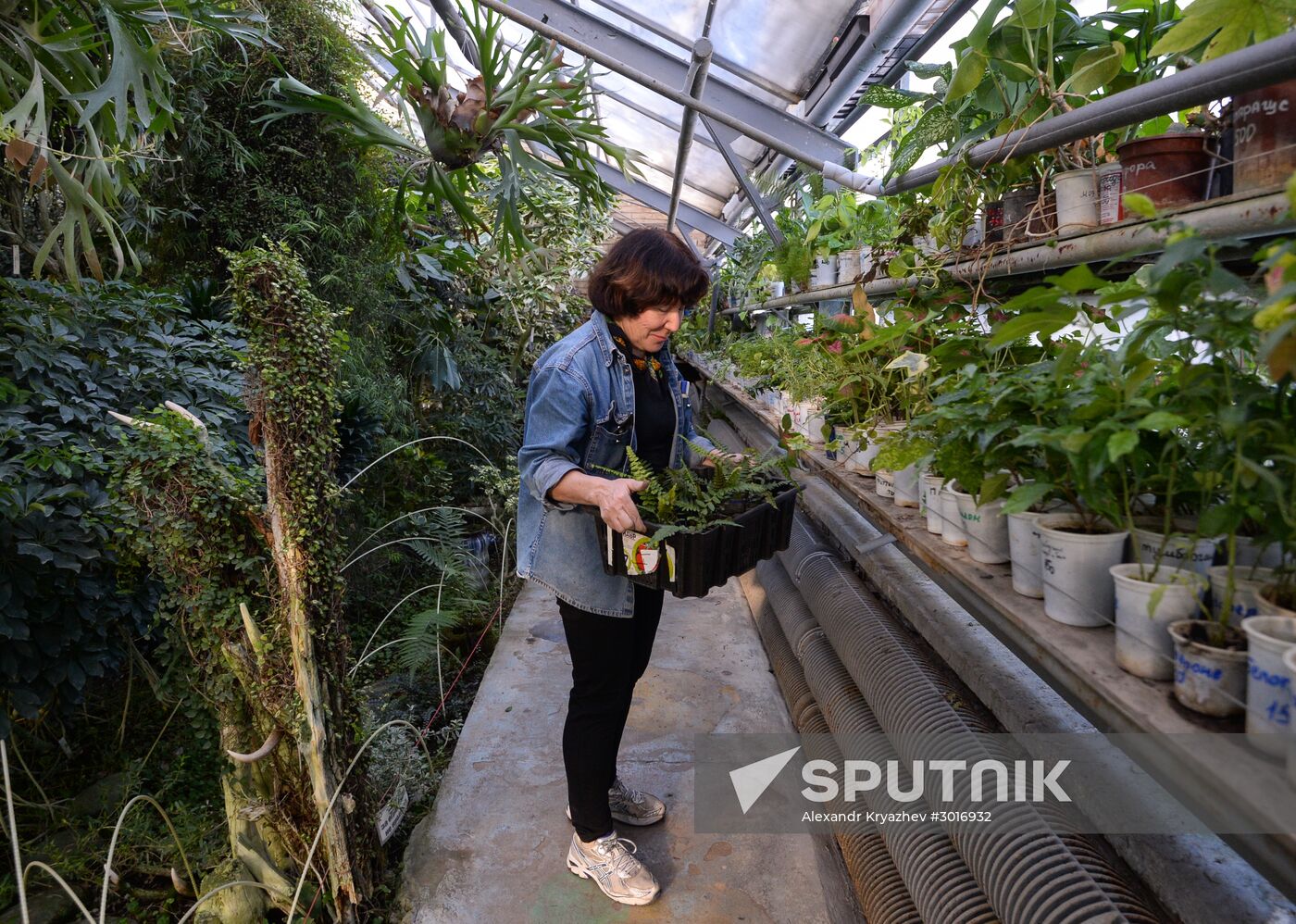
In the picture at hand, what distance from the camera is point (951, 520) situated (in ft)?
5.09

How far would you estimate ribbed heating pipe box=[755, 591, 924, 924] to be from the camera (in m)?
1.63

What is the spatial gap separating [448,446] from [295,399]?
3.96 m

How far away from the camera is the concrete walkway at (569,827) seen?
185 centimetres

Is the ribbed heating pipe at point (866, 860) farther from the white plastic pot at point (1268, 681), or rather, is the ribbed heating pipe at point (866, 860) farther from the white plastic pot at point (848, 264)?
the white plastic pot at point (848, 264)

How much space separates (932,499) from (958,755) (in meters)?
0.53

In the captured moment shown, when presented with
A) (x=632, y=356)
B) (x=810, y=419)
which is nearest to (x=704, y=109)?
(x=810, y=419)

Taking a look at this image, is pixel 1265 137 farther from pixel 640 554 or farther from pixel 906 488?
pixel 640 554

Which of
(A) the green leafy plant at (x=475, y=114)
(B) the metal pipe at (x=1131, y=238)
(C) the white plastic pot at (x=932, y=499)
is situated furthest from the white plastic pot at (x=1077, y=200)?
(A) the green leafy plant at (x=475, y=114)

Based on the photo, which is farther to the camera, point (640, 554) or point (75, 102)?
point (75, 102)

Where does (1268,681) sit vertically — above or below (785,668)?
above

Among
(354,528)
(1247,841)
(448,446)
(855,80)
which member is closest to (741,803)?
(1247,841)

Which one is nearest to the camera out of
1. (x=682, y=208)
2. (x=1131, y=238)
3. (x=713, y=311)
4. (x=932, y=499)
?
(x=1131, y=238)

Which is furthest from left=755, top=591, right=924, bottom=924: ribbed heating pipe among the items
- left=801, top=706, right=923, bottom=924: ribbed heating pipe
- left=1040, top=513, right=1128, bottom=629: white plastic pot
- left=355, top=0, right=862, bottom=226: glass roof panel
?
left=355, top=0, right=862, bottom=226: glass roof panel

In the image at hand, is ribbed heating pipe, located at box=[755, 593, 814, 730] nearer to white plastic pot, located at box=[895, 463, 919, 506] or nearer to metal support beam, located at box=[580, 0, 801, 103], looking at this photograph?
white plastic pot, located at box=[895, 463, 919, 506]
